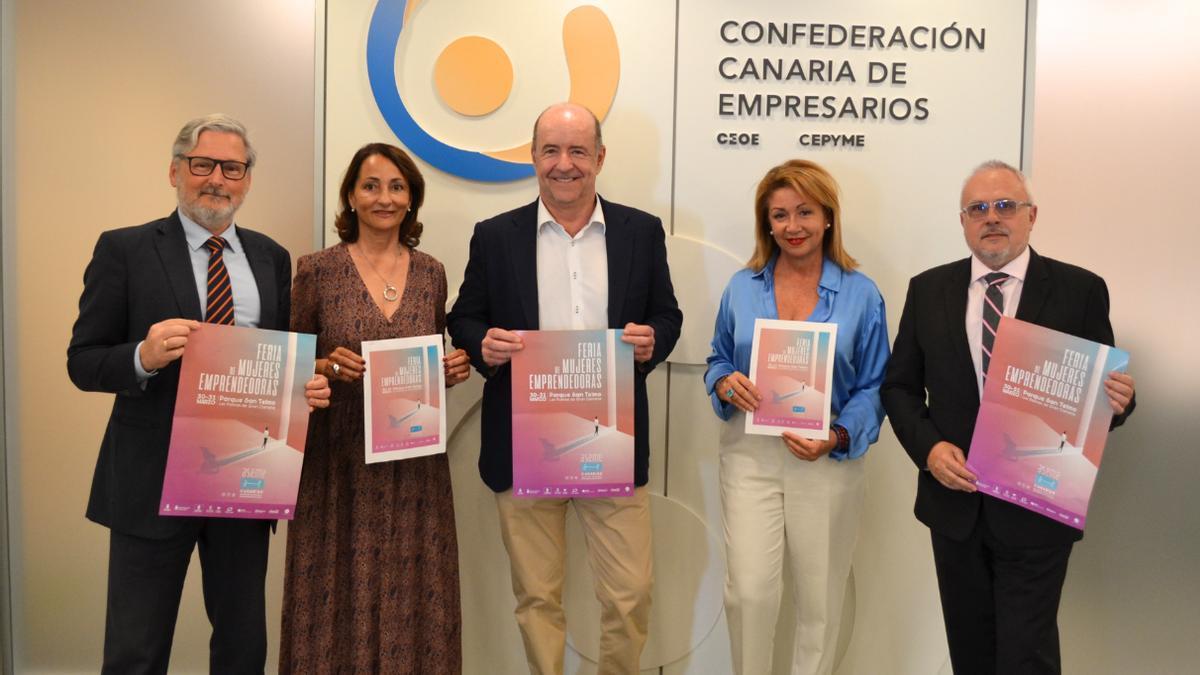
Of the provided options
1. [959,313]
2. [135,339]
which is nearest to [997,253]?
[959,313]

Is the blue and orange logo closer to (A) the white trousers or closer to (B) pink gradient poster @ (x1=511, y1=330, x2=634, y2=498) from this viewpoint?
(B) pink gradient poster @ (x1=511, y1=330, x2=634, y2=498)

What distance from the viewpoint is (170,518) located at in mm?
2324

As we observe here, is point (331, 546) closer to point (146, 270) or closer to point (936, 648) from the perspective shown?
point (146, 270)

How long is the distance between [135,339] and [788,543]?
2036mm

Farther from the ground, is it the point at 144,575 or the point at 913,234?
the point at 913,234

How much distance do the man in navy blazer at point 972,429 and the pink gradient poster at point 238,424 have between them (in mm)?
1723

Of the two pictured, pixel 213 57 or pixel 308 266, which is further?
pixel 213 57

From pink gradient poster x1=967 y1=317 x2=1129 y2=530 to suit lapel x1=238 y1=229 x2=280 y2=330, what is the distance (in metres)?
1.98

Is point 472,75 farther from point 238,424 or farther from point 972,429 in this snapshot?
point 972,429

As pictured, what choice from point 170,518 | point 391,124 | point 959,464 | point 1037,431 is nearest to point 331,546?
point 170,518

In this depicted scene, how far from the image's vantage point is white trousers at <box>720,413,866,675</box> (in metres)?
2.74

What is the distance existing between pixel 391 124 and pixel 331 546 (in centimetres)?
162

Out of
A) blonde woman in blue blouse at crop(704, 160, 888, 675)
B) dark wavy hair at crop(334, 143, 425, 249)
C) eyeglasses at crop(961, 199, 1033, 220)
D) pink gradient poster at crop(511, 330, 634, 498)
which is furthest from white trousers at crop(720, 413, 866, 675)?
dark wavy hair at crop(334, 143, 425, 249)

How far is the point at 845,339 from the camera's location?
274 centimetres
